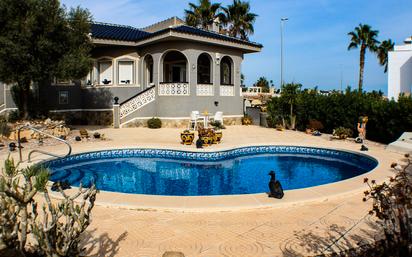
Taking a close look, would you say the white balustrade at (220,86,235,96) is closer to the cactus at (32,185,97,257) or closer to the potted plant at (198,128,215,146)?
the potted plant at (198,128,215,146)

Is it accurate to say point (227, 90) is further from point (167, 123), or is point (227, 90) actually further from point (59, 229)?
point (59, 229)

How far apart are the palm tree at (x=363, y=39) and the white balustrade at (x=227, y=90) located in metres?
28.6

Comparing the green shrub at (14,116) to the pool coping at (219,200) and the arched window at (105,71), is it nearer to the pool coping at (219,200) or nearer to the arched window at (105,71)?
the arched window at (105,71)

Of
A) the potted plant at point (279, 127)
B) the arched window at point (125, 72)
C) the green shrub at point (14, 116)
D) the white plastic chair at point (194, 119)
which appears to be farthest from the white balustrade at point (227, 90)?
the green shrub at point (14, 116)

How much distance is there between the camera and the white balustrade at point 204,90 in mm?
23906

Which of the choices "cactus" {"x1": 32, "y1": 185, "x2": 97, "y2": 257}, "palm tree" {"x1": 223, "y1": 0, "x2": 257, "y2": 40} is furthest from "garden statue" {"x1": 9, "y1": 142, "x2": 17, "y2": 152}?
"palm tree" {"x1": 223, "y1": 0, "x2": 257, "y2": 40}

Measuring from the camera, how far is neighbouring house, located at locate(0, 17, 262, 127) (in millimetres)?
22797

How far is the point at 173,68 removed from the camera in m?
29.3

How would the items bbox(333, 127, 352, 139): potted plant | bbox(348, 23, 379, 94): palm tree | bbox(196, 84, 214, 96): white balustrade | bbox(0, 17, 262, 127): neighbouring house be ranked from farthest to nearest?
bbox(348, 23, 379, 94): palm tree < bbox(196, 84, 214, 96): white balustrade < bbox(0, 17, 262, 127): neighbouring house < bbox(333, 127, 352, 139): potted plant

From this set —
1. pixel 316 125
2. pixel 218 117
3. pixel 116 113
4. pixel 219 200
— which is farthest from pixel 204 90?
pixel 219 200

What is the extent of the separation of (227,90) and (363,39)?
30571 millimetres

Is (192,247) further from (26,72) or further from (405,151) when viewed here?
(26,72)

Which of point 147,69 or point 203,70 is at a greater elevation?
point 203,70

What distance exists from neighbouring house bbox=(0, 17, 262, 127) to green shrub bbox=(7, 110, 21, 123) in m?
1.89
